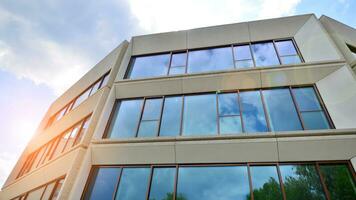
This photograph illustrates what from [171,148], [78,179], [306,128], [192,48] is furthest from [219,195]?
[192,48]

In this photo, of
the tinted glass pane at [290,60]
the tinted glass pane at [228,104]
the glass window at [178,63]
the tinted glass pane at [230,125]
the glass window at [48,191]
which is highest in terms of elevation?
the glass window at [178,63]

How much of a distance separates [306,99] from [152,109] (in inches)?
281

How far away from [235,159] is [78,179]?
6.28 meters

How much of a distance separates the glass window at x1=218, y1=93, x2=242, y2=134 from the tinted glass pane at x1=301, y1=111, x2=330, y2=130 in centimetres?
263

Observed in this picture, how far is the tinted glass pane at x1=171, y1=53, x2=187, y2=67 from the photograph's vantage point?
11.9 meters

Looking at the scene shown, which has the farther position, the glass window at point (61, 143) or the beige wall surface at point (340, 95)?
the glass window at point (61, 143)

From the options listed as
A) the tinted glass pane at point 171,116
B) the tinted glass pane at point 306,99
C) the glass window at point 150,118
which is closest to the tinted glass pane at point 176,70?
the tinted glass pane at point 171,116

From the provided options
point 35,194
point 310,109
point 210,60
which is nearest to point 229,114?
point 310,109

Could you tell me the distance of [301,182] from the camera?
693cm

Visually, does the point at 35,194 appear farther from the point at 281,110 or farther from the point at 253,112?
the point at 281,110

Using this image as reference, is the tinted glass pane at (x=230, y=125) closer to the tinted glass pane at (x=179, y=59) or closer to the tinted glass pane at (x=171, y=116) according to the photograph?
the tinted glass pane at (x=171, y=116)

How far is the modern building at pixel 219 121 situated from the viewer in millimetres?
7297

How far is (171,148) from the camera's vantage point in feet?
27.7

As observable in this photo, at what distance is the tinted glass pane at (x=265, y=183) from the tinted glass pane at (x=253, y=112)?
1691 mm
